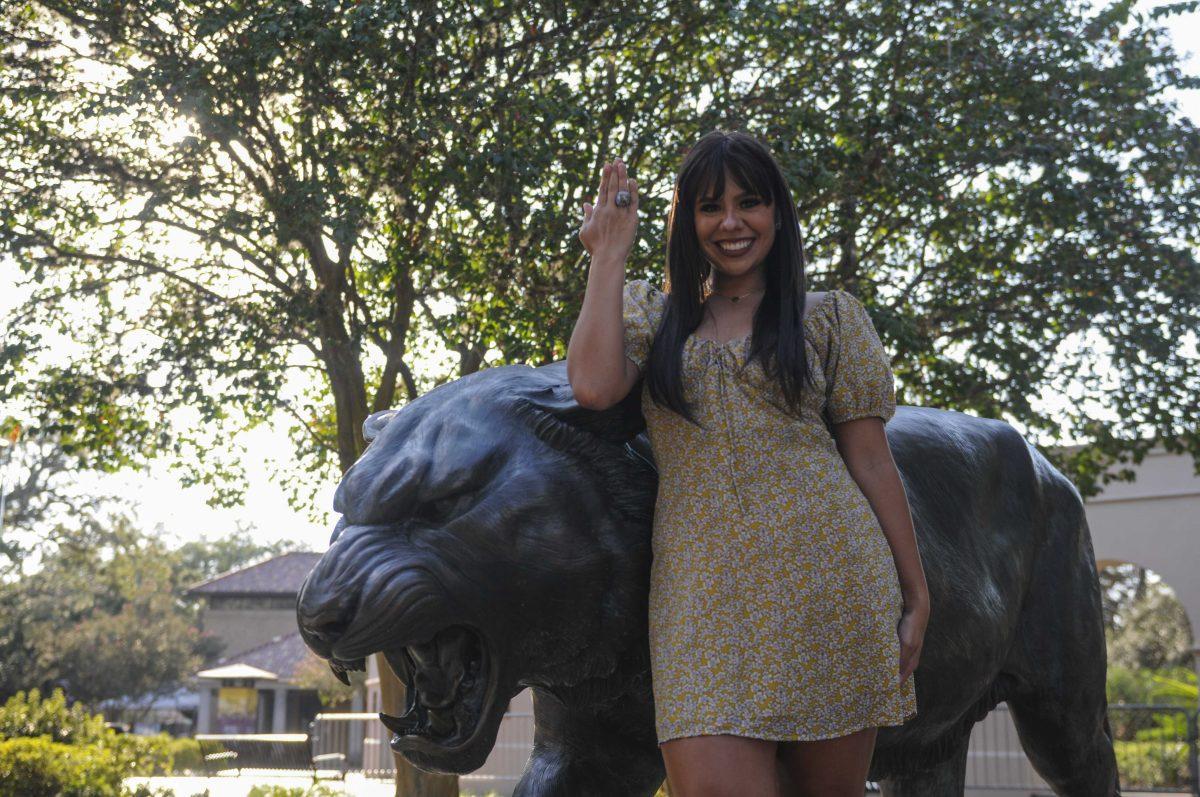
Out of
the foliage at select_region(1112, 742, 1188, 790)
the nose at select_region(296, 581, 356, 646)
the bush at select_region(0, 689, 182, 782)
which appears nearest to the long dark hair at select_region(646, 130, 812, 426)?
the nose at select_region(296, 581, 356, 646)

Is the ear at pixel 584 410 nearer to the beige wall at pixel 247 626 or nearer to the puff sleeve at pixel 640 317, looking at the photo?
the puff sleeve at pixel 640 317

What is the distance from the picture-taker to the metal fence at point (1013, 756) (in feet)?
45.9

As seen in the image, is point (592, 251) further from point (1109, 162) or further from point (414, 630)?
point (1109, 162)

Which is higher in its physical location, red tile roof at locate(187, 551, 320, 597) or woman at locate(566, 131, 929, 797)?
red tile roof at locate(187, 551, 320, 597)

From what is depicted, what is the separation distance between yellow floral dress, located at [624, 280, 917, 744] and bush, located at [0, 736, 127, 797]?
505 inches

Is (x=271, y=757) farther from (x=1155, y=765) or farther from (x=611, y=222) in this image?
(x=611, y=222)

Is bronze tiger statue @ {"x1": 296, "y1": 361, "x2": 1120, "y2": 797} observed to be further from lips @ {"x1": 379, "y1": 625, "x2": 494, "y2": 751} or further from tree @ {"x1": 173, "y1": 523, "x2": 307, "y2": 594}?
tree @ {"x1": 173, "y1": 523, "x2": 307, "y2": 594}

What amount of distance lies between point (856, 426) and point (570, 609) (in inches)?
21.7

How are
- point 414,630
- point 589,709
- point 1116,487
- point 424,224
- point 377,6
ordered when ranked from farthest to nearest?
point 1116,487 → point 424,224 → point 377,6 → point 589,709 → point 414,630

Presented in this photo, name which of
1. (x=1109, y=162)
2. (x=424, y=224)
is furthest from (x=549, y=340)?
(x=1109, y=162)

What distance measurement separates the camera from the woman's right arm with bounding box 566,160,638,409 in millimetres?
1917

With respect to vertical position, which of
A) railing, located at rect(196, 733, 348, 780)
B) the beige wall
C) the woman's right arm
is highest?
the beige wall

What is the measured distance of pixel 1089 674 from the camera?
8.94ft

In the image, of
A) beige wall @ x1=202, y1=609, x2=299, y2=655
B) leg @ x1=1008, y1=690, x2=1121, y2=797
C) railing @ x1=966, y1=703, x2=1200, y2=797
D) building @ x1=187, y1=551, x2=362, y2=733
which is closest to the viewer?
leg @ x1=1008, y1=690, x2=1121, y2=797
